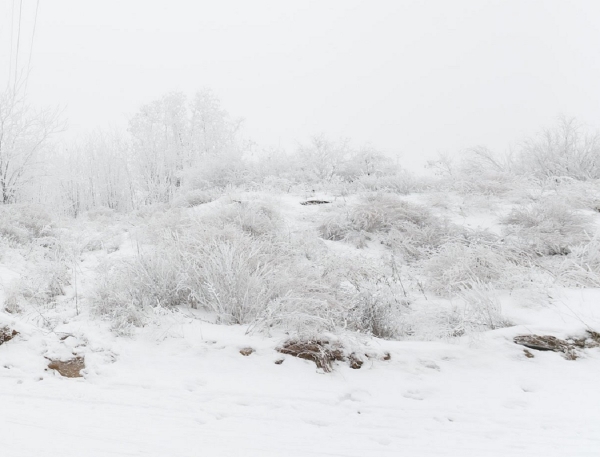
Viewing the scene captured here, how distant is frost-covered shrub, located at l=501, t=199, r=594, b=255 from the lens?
443 centimetres

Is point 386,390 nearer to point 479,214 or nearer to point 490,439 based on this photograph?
point 490,439

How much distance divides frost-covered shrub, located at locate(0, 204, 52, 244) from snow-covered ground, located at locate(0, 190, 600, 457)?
3.44m

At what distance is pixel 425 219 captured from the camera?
18.2 ft

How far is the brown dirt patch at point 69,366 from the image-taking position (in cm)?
238

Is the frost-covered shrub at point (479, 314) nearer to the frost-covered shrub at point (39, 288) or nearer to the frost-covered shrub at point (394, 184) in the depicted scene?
the frost-covered shrub at point (39, 288)

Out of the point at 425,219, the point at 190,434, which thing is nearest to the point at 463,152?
the point at 425,219

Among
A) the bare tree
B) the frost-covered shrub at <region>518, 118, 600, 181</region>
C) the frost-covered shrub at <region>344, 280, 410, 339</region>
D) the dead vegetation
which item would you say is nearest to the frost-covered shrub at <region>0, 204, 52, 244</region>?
the bare tree

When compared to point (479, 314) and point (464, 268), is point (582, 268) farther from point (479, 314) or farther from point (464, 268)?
point (479, 314)

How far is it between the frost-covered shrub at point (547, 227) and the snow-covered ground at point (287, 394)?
1.45 metres

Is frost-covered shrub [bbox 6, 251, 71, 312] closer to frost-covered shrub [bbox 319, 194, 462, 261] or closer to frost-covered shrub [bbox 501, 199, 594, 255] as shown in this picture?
frost-covered shrub [bbox 319, 194, 462, 261]

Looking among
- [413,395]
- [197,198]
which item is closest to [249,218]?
[197,198]

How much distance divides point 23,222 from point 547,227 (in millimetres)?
8076

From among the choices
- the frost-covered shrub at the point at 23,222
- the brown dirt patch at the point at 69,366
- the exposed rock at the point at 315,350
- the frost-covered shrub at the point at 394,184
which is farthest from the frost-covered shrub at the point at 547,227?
the frost-covered shrub at the point at 23,222

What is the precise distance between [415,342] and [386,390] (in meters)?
0.58
